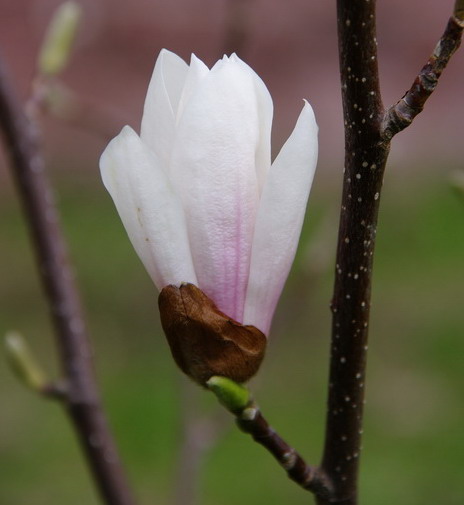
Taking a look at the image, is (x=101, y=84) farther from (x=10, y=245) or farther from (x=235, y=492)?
(x=235, y=492)

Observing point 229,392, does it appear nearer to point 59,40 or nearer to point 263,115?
point 263,115

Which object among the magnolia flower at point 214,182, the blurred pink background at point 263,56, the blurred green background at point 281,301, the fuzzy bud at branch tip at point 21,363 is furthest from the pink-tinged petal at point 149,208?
the blurred pink background at point 263,56

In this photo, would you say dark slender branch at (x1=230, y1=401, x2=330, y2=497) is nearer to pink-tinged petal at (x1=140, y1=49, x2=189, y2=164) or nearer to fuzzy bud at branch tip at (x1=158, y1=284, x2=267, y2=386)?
fuzzy bud at branch tip at (x1=158, y1=284, x2=267, y2=386)

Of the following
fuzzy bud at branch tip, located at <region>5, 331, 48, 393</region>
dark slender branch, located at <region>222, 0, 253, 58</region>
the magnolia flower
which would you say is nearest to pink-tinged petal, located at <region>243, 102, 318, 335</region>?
the magnolia flower

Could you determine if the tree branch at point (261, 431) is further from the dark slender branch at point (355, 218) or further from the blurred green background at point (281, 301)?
the blurred green background at point (281, 301)

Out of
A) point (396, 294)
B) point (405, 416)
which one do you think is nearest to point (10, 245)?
point (396, 294)
